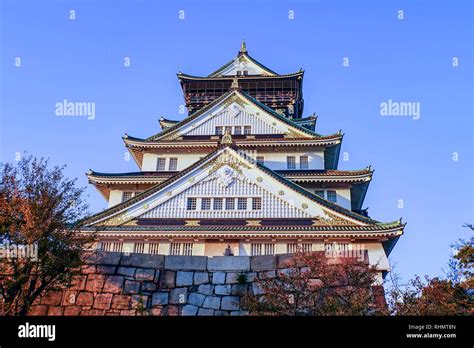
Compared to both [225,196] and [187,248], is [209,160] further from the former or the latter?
[187,248]

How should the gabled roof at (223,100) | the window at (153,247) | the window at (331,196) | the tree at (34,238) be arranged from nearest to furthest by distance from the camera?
the tree at (34,238) < the window at (153,247) < the window at (331,196) < the gabled roof at (223,100)

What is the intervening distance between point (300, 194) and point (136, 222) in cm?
886

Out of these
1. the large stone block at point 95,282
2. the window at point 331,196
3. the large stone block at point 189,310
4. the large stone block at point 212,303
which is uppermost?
the window at point 331,196

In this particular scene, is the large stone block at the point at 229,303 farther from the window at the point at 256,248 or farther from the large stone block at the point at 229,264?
the window at the point at 256,248

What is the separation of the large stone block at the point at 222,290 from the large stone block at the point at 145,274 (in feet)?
6.61

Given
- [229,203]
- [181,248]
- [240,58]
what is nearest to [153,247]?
[181,248]

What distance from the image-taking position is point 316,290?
11.9 m

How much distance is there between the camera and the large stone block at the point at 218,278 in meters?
13.9

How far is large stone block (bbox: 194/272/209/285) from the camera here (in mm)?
13844

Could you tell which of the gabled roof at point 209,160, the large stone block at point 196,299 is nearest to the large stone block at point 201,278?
the large stone block at point 196,299

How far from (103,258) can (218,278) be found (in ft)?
12.1

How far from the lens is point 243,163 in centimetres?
2530

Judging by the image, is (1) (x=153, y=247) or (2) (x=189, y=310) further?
(1) (x=153, y=247)
